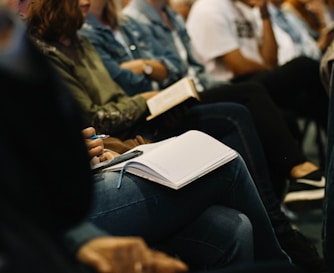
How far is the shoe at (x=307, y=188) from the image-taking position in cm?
236

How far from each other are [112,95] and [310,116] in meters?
1.34

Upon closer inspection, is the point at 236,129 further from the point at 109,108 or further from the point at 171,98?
the point at 109,108

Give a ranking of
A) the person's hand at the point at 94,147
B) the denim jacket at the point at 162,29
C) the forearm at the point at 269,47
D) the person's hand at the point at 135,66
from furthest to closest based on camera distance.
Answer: the forearm at the point at 269,47, the denim jacket at the point at 162,29, the person's hand at the point at 135,66, the person's hand at the point at 94,147

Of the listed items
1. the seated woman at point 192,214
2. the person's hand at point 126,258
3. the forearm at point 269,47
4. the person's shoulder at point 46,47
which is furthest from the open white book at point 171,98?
the forearm at point 269,47

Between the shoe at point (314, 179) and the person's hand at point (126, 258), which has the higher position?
the person's hand at point (126, 258)

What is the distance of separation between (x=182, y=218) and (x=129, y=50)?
4.35 ft

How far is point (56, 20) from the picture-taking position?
79.4 inches

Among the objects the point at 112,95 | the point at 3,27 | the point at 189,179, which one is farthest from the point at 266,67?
the point at 3,27

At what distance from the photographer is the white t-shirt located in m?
3.06

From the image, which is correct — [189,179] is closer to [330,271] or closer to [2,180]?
[330,271]

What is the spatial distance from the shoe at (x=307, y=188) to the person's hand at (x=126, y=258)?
4.79 ft

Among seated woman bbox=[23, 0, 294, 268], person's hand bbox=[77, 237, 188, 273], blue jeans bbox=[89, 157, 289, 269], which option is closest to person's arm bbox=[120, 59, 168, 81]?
seated woman bbox=[23, 0, 294, 268]

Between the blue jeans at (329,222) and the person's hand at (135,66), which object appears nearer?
the blue jeans at (329,222)

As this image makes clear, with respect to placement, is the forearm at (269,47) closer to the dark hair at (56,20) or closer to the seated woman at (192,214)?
the dark hair at (56,20)
